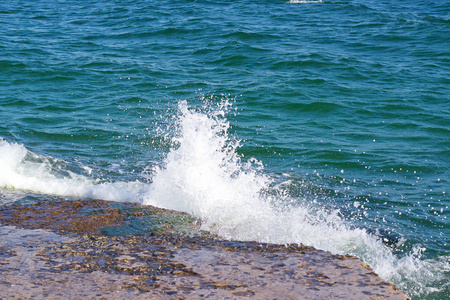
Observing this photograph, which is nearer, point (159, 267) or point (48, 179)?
point (159, 267)

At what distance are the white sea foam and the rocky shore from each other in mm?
1553

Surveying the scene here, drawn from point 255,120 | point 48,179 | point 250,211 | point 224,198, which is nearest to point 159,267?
point 250,211

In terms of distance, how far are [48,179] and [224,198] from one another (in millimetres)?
2690

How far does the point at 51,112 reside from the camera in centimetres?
1086

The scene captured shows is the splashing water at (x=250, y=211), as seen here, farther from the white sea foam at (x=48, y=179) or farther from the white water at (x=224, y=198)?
the white sea foam at (x=48, y=179)

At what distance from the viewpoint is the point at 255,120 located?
10.4 m

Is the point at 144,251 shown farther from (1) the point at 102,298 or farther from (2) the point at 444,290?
(2) the point at 444,290

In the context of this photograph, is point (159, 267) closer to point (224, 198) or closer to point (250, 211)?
point (250, 211)

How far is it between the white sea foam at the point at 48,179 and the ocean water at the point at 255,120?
0.10ft

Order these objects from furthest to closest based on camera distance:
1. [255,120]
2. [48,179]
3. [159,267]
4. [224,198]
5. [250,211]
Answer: [255,120], [48,179], [224,198], [250,211], [159,267]

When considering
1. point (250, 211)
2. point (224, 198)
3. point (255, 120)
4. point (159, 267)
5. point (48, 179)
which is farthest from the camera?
point (255, 120)

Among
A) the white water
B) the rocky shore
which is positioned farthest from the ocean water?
the rocky shore

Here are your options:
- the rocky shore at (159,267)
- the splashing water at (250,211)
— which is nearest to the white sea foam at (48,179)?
the splashing water at (250,211)

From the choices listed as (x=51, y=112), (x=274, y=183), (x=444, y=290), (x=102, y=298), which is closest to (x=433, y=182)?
(x=274, y=183)
